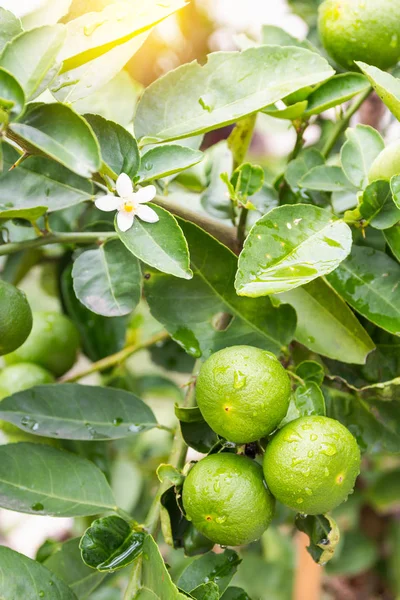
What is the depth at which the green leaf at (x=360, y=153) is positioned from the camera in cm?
62

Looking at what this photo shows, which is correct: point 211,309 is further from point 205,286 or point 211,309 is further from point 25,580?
point 25,580

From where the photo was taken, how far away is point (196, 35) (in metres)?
1.21

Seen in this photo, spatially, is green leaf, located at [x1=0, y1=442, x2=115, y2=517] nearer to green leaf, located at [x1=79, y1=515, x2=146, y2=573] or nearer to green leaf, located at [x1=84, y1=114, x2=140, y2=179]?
green leaf, located at [x1=79, y1=515, x2=146, y2=573]

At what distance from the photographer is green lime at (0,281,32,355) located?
1.88ft

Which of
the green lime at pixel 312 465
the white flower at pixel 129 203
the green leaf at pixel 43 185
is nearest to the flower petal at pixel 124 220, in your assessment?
the white flower at pixel 129 203

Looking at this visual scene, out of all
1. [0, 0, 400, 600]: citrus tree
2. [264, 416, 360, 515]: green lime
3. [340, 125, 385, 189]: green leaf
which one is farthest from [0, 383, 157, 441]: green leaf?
[340, 125, 385, 189]: green leaf

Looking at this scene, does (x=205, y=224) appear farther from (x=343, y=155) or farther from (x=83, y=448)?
(x=83, y=448)

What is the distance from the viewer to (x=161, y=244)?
502mm

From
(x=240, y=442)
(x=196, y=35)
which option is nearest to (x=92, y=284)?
(x=240, y=442)

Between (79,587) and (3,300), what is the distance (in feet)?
1.03

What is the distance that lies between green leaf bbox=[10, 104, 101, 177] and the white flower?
8cm

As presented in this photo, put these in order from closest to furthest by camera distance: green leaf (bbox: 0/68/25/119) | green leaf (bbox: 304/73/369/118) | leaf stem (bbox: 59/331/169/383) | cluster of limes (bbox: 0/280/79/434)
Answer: green leaf (bbox: 0/68/25/119)
green leaf (bbox: 304/73/369/118)
cluster of limes (bbox: 0/280/79/434)
leaf stem (bbox: 59/331/169/383)

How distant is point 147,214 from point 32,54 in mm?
146

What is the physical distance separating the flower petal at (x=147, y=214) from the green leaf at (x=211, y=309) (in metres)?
0.08
